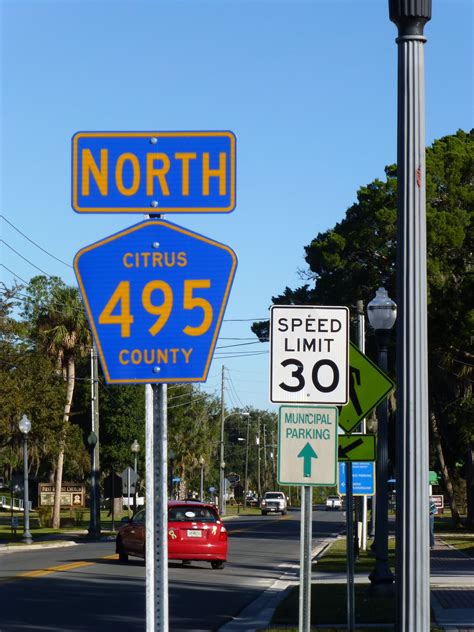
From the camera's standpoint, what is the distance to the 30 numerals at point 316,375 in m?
9.70

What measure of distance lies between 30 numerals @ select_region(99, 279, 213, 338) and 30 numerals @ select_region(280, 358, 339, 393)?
13.5 feet

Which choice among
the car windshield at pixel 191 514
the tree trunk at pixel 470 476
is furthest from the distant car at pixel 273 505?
the car windshield at pixel 191 514

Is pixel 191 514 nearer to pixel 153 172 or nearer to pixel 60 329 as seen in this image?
pixel 153 172

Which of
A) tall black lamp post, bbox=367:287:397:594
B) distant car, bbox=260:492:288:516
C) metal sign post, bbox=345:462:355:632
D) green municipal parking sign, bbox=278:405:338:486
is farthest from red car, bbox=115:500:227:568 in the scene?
distant car, bbox=260:492:288:516

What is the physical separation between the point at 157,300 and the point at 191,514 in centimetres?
2348

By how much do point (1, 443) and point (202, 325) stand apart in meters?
51.1

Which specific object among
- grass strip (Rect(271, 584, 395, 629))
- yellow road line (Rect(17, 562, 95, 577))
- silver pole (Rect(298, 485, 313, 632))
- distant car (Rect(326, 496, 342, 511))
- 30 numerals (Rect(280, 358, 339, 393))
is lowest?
distant car (Rect(326, 496, 342, 511))

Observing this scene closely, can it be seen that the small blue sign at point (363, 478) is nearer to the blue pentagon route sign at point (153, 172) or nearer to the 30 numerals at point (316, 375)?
the 30 numerals at point (316, 375)

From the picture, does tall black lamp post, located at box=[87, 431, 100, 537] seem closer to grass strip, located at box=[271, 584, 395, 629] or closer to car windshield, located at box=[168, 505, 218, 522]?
car windshield, located at box=[168, 505, 218, 522]

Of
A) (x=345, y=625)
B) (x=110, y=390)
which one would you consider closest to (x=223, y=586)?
(x=345, y=625)

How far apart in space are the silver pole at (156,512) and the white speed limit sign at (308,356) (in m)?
4.13

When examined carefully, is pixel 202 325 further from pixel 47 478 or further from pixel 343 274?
pixel 47 478

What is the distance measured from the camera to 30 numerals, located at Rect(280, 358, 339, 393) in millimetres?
9703

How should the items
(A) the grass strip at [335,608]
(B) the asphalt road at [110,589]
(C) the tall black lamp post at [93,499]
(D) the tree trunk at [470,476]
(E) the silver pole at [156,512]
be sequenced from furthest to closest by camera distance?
(D) the tree trunk at [470,476]
(C) the tall black lamp post at [93,499]
(B) the asphalt road at [110,589]
(A) the grass strip at [335,608]
(E) the silver pole at [156,512]
